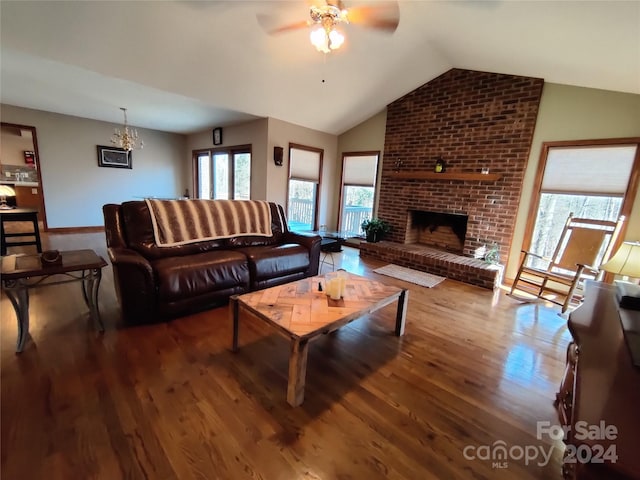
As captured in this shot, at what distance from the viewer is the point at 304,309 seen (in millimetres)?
1832

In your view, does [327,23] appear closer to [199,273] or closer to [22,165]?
[199,273]

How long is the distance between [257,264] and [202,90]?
262cm

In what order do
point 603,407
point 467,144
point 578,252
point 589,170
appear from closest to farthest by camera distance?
point 603,407 → point 578,252 → point 589,170 → point 467,144

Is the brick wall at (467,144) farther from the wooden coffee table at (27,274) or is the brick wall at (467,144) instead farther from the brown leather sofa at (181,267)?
the wooden coffee table at (27,274)

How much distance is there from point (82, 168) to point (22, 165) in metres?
0.91

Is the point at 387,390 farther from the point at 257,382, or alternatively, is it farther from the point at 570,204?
the point at 570,204

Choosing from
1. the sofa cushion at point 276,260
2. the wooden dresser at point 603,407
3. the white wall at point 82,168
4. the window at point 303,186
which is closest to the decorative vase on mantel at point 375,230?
the window at point 303,186

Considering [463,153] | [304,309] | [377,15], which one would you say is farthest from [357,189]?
[304,309]

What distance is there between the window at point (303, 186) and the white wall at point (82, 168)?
374cm

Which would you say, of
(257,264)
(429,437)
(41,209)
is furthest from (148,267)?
(41,209)

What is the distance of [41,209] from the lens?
551 centimetres

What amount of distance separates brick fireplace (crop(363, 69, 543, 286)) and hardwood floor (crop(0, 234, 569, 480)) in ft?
6.74

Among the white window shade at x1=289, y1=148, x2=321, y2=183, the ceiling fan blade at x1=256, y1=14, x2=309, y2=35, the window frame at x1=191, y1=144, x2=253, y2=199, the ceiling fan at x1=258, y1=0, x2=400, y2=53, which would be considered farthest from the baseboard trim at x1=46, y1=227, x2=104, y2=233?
the ceiling fan at x1=258, y1=0, x2=400, y2=53

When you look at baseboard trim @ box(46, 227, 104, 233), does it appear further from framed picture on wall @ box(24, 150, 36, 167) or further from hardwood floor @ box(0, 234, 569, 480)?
hardwood floor @ box(0, 234, 569, 480)
